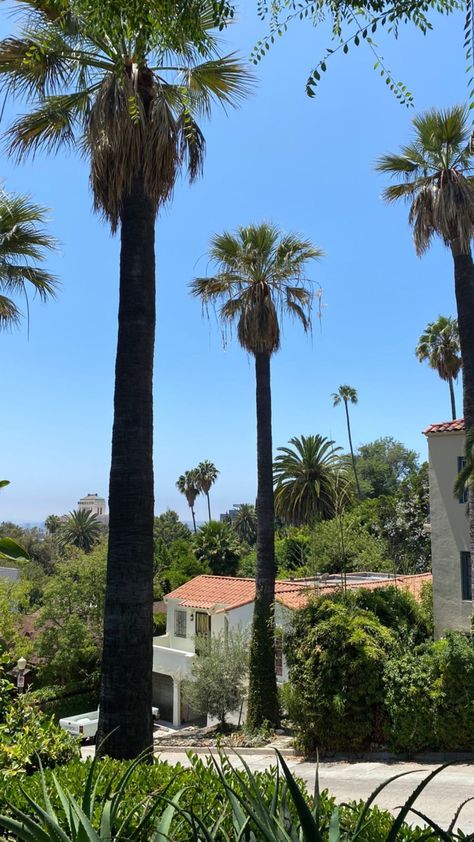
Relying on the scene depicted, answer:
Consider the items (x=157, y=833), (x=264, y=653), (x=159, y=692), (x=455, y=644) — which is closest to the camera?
(x=157, y=833)

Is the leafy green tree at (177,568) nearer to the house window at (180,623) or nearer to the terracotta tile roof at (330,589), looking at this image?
the house window at (180,623)

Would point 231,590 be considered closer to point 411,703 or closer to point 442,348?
point 411,703

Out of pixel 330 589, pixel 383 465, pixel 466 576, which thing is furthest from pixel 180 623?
pixel 383 465

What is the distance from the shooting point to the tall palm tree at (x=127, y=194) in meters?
6.93

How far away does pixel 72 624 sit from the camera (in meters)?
27.6

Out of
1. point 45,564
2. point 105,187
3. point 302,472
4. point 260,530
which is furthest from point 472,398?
point 45,564

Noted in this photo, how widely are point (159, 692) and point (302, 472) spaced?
1311 cm

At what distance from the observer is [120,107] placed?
27.2 ft

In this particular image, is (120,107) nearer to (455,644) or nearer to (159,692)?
(455,644)

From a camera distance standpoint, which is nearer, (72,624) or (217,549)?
(72,624)

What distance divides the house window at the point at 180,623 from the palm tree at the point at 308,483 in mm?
8488

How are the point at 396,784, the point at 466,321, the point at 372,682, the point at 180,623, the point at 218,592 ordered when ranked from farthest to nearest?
the point at 180,623 → the point at 218,592 → the point at 466,321 → the point at 372,682 → the point at 396,784

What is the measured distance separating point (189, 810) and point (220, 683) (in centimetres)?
1949

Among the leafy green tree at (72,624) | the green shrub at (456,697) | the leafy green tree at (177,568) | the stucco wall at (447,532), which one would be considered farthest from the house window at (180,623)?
the green shrub at (456,697)
